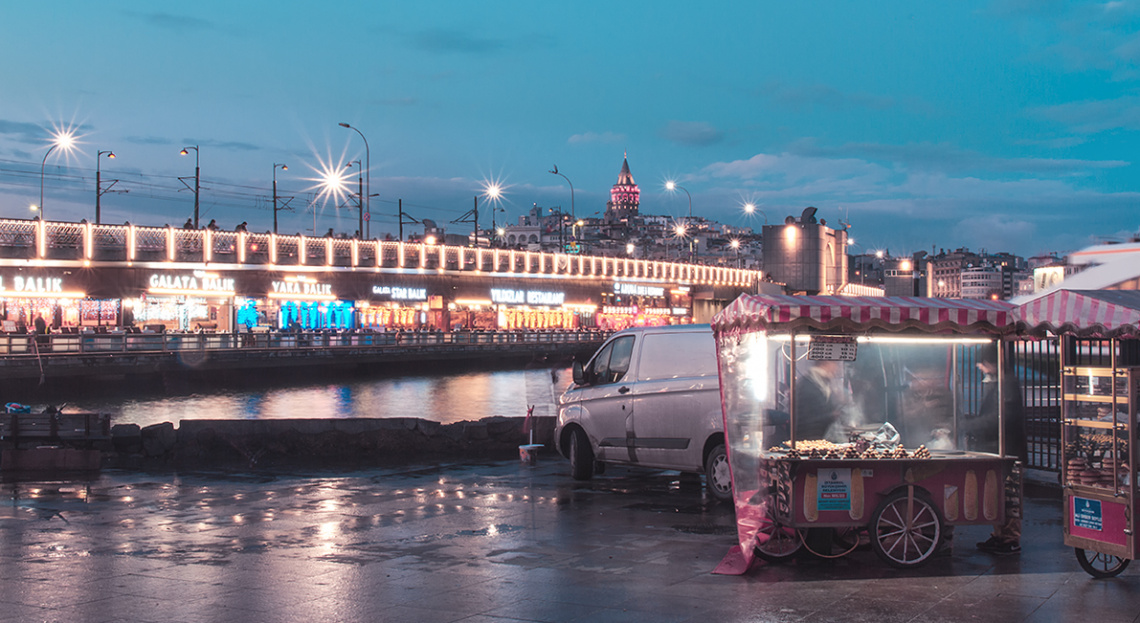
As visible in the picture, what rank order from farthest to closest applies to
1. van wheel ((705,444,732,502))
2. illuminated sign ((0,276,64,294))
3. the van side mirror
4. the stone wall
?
1. illuminated sign ((0,276,64,294))
2. the stone wall
3. the van side mirror
4. van wheel ((705,444,732,502))

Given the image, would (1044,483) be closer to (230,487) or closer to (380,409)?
(230,487)

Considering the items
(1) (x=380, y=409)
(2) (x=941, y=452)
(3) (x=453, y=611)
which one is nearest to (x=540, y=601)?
(3) (x=453, y=611)

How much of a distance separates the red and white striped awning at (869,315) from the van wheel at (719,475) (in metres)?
3.45

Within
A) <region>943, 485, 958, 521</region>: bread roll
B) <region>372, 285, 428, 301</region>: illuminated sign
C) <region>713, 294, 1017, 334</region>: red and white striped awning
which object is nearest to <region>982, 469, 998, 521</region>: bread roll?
<region>943, 485, 958, 521</region>: bread roll

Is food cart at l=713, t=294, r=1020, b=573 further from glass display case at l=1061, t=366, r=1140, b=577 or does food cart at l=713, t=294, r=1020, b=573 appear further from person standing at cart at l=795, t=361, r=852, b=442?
glass display case at l=1061, t=366, r=1140, b=577

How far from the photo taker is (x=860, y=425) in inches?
380

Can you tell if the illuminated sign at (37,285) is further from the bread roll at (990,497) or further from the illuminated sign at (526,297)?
the bread roll at (990,497)

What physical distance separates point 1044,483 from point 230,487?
10421 millimetres

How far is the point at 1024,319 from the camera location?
8.85 meters

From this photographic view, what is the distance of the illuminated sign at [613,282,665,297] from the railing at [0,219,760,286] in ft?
17.8

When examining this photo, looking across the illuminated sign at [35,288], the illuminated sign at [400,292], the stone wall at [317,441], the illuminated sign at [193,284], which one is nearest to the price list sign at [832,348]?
the stone wall at [317,441]

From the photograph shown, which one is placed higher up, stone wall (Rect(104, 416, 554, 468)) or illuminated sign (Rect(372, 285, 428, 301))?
illuminated sign (Rect(372, 285, 428, 301))

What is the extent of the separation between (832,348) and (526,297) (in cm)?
7829

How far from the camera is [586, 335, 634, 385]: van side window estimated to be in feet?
45.2
